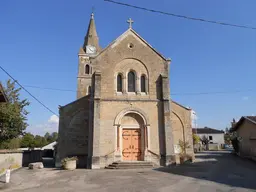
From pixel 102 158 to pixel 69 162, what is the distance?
8.20 feet

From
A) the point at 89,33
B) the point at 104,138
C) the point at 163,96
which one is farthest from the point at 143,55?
the point at 89,33

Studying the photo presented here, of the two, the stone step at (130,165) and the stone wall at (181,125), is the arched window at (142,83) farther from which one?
the stone step at (130,165)

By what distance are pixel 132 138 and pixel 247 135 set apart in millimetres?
13907

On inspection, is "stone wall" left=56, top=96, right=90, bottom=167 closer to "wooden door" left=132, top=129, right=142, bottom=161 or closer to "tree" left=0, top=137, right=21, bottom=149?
"wooden door" left=132, top=129, right=142, bottom=161

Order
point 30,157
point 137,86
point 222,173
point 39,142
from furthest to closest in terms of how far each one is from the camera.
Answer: point 39,142
point 30,157
point 137,86
point 222,173

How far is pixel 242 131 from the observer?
86.1ft

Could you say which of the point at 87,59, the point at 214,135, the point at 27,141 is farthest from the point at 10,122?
the point at 214,135

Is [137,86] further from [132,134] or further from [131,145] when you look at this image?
[131,145]

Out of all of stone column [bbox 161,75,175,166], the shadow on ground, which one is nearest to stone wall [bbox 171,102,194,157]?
stone column [bbox 161,75,175,166]

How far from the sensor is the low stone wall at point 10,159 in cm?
1596

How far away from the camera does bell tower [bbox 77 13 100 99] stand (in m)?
36.2

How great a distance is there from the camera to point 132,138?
60.2ft

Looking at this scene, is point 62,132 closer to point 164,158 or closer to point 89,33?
point 164,158

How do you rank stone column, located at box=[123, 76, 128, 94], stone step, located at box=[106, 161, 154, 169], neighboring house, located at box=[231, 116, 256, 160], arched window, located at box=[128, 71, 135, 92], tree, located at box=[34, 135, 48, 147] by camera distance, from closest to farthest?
stone step, located at box=[106, 161, 154, 169] → stone column, located at box=[123, 76, 128, 94] → arched window, located at box=[128, 71, 135, 92] → neighboring house, located at box=[231, 116, 256, 160] → tree, located at box=[34, 135, 48, 147]
